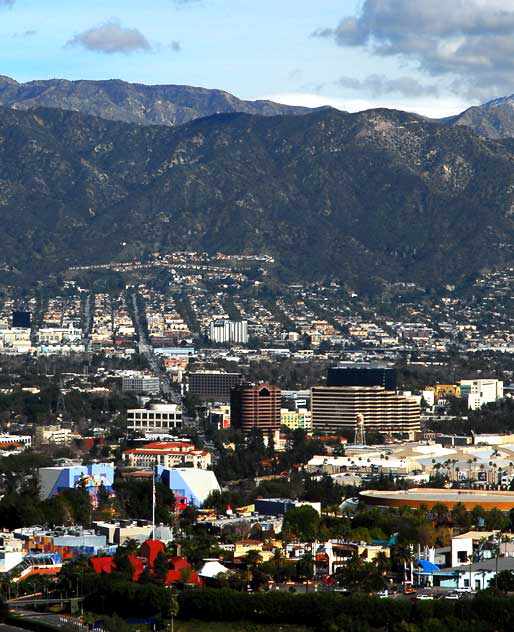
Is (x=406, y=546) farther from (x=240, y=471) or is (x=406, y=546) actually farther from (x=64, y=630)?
(x=240, y=471)

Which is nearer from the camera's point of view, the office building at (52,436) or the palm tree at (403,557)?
the palm tree at (403,557)

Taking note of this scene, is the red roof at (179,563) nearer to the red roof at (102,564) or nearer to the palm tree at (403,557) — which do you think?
→ the red roof at (102,564)

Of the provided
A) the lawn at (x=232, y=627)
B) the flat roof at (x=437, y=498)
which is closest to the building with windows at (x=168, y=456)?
the flat roof at (x=437, y=498)

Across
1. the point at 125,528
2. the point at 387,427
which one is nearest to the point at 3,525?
the point at 125,528

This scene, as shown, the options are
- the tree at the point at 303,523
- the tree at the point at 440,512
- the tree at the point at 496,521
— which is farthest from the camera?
the tree at the point at 440,512

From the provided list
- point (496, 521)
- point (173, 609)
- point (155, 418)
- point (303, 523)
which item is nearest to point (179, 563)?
point (173, 609)

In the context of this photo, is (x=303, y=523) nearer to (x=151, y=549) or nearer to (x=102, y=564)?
(x=151, y=549)

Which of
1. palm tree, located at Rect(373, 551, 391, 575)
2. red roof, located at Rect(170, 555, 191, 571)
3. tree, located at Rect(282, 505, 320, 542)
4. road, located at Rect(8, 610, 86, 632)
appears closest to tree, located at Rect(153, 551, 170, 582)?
red roof, located at Rect(170, 555, 191, 571)
